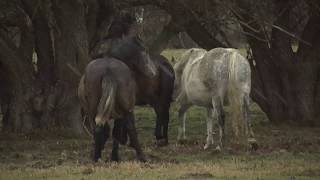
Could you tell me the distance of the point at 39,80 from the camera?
19.8 m

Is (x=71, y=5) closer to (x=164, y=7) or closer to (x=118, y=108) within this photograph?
(x=164, y=7)

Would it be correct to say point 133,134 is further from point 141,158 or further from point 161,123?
point 161,123

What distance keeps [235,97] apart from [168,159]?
1.94 meters

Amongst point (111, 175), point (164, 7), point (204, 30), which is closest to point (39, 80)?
point (164, 7)

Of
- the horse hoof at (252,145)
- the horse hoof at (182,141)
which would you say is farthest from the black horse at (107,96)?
the horse hoof at (182,141)

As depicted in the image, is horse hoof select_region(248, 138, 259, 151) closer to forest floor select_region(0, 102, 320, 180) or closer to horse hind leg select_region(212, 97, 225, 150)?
forest floor select_region(0, 102, 320, 180)

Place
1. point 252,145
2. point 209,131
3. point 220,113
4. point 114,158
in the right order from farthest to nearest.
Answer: point 209,131 < point 220,113 < point 252,145 < point 114,158

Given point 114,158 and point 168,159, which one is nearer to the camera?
point 114,158

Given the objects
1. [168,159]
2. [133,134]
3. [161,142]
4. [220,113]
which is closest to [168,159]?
[168,159]

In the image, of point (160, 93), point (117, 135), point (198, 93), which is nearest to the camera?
point (117, 135)

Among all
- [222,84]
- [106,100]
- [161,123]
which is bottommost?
[161,123]

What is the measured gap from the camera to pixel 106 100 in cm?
1259

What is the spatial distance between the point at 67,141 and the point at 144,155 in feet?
15.5

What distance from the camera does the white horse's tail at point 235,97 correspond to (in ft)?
48.0
